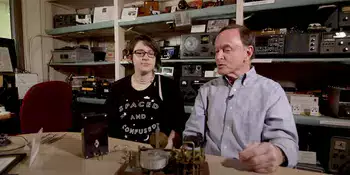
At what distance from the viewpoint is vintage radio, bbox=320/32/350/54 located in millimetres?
1371

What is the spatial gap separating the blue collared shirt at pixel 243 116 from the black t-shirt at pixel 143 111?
1.16 feet

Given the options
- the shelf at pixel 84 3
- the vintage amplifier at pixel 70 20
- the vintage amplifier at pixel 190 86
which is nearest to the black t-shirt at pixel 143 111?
the vintage amplifier at pixel 190 86

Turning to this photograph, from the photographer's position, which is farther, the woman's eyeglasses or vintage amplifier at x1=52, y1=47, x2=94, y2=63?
vintage amplifier at x1=52, y1=47, x2=94, y2=63

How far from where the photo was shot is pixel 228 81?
3.79ft

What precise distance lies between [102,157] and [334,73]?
196cm

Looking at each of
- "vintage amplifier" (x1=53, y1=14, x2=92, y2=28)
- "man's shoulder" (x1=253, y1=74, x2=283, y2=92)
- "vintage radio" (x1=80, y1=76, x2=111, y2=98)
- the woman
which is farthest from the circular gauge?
"vintage amplifier" (x1=53, y1=14, x2=92, y2=28)

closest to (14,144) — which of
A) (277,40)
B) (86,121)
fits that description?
(86,121)

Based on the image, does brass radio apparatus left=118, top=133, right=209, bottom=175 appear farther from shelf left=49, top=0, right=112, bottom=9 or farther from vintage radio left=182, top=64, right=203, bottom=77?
shelf left=49, top=0, right=112, bottom=9

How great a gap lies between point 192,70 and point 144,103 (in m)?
0.59

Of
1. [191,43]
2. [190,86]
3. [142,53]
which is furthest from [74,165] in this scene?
[191,43]

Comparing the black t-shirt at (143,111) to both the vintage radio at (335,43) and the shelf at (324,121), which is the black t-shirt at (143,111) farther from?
the vintage radio at (335,43)

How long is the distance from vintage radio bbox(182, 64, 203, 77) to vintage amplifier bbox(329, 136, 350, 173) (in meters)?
1.07

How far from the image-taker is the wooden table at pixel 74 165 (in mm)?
715

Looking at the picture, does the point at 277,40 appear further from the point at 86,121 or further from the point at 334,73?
the point at 86,121
